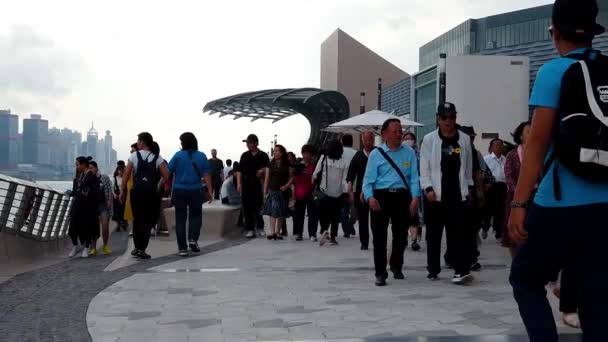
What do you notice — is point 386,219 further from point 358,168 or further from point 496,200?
point 496,200

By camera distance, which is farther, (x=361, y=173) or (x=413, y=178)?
(x=361, y=173)

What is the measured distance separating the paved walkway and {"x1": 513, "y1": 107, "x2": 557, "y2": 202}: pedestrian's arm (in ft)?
7.28

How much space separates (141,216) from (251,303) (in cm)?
410

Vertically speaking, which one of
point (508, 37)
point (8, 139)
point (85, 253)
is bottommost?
point (85, 253)

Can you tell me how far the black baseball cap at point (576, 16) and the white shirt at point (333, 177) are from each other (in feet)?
29.5

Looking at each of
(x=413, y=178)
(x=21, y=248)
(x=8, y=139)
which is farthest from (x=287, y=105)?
(x=8, y=139)

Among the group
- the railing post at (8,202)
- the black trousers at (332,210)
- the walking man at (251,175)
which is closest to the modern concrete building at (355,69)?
the walking man at (251,175)

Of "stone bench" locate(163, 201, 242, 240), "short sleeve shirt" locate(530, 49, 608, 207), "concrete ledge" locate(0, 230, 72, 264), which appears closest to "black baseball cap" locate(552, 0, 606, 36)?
"short sleeve shirt" locate(530, 49, 608, 207)

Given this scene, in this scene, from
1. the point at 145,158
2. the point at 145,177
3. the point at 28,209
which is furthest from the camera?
the point at 28,209

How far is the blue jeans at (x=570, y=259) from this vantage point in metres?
2.87

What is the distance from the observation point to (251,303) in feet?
20.7

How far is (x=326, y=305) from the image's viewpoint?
20.2ft

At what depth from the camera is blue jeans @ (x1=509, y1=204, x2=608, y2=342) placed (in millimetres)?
2865

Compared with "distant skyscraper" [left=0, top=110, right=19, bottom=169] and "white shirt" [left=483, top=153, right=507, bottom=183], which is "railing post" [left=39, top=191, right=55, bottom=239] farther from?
"distant skyscraper" [left=0, top=110, right=19, bottom=169]
